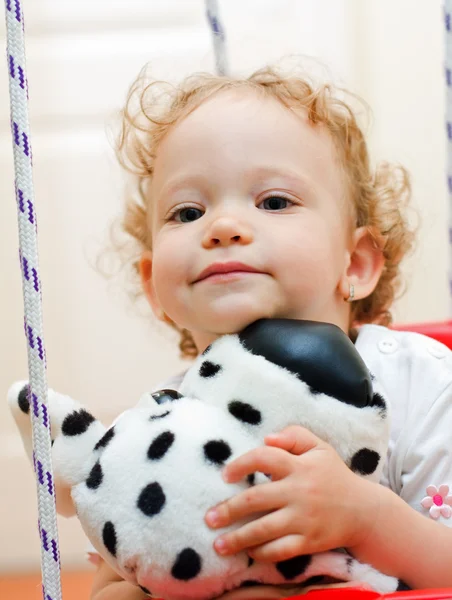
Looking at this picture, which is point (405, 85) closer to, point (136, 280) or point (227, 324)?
point (136, 280)

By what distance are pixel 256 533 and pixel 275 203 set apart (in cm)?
32

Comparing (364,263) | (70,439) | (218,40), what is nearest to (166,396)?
(70,439)

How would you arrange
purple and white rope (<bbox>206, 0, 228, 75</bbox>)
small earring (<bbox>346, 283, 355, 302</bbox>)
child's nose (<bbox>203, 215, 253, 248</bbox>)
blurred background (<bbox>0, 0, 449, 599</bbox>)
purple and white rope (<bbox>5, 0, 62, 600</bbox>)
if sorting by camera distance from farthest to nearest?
blurred background (<bbox>0, 0, 449, 599</bbox>)
purple and white rope (<bbox>206, 0, 228, 75</bbox>)
small earring (<bbox>346, 283, 355, 302</bbox>)
child's nose (<bbox>203, 215, 253, 248</bbox>)
purple and white rope (<bbox>5, 0, 62, 600</bbox>)

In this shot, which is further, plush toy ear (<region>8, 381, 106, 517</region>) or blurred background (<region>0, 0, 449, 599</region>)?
blurred background (<region>0, 0, 449, 599</region>)

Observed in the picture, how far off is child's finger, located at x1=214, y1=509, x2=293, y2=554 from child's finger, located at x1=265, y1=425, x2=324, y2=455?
0.04 meters

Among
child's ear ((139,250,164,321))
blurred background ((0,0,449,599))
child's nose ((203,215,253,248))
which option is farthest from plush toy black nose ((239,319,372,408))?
blurred background ((0,0,449,599))

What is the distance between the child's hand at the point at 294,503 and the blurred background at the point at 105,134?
0.93m

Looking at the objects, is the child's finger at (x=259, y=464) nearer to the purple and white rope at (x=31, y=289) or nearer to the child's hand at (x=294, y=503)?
the child's hand at (x=294, y=503)

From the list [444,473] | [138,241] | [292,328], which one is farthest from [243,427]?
[138,241]

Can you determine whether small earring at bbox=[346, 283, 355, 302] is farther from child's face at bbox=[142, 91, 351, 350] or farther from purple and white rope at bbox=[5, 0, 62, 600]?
purple and white rope at bbox=[5, 0, 62, 600]

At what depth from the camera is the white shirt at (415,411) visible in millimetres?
687

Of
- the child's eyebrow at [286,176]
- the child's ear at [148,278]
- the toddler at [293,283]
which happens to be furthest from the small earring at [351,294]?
the child's ear at [148,278]

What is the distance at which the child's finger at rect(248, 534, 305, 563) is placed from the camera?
52cm

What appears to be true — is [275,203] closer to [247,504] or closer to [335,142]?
[335,142]
